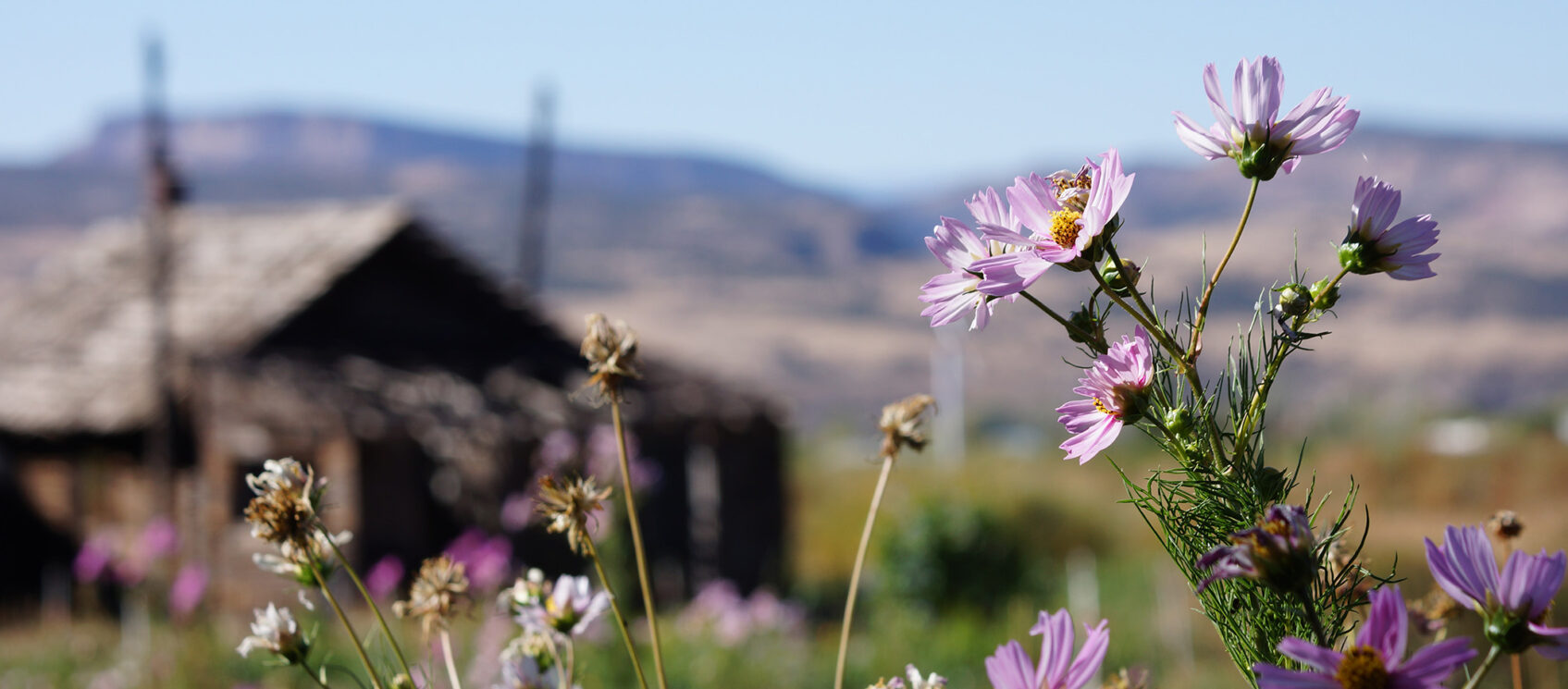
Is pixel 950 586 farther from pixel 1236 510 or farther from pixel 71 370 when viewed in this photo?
pixel 1236 510

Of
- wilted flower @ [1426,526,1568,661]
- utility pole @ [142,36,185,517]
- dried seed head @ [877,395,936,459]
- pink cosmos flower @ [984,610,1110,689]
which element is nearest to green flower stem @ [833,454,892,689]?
dried seed head @ [877,395,936,459]

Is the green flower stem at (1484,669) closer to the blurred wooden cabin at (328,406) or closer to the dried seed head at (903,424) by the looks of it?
the dried seed head at (903,424)

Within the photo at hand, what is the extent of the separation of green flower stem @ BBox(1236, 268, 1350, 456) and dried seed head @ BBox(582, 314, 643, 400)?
442 mm

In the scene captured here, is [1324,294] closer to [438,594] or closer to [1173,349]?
[1173,349]

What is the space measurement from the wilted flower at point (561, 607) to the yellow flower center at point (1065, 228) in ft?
1.43

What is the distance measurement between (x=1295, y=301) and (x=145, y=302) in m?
17.2

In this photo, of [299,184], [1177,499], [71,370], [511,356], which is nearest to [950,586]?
[511,356]

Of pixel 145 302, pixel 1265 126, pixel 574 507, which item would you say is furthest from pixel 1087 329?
pixel 145 302

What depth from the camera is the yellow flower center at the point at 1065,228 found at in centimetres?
88

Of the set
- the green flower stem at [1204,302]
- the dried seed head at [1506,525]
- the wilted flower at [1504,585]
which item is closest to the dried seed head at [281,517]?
the green flower stem at [1204,302]

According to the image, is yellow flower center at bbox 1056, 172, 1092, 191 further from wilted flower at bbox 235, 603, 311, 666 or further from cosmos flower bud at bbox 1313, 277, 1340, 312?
wilted flower at bbox 235, 603, 311, 666

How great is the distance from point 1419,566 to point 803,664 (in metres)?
5.36

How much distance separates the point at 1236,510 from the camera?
895mm

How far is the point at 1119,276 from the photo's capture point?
2.85ft
